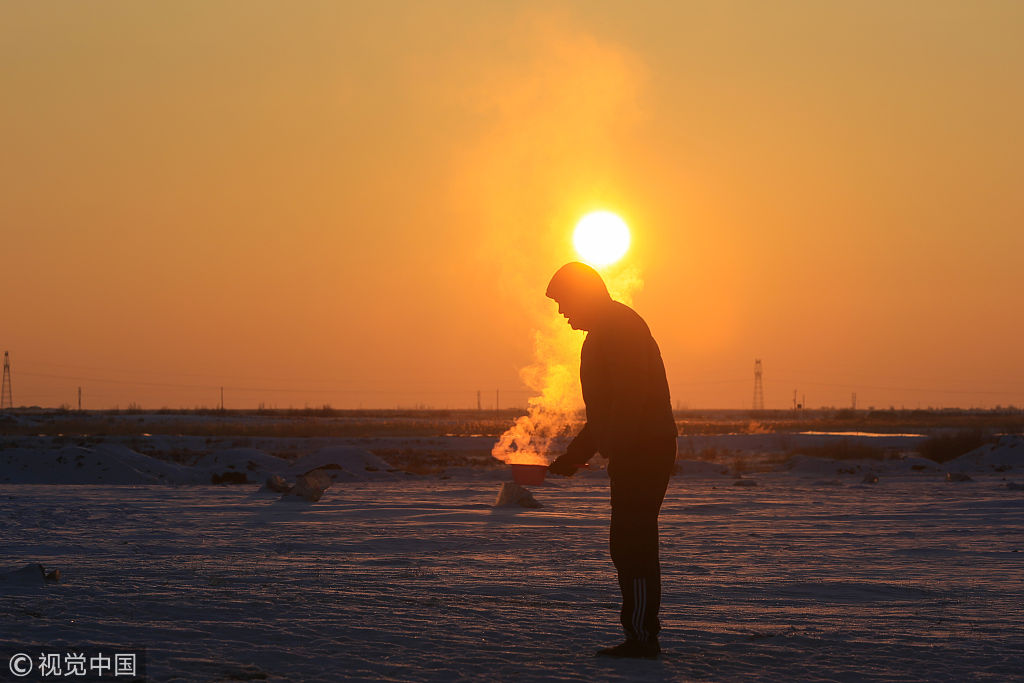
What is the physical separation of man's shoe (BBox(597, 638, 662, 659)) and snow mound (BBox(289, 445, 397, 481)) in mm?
23132

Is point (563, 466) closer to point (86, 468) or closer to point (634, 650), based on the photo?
point (634, 650)

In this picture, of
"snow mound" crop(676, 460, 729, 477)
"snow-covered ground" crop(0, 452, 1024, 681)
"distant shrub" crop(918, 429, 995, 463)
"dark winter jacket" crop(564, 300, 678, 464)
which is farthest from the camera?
"distant shrub" crop(918, 429, 995, 463)

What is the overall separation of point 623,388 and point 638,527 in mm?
815

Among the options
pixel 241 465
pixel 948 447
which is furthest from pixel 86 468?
pixel 948 447

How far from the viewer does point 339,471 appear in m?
30.8

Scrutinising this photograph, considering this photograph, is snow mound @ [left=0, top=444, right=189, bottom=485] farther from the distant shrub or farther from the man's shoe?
the distant shrub

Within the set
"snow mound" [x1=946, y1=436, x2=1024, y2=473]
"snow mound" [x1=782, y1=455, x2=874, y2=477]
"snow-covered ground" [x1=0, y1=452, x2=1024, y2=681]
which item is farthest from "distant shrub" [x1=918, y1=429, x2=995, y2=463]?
"snow-covered ground" [x1=0, y1=452, x2=1024, y2=681]

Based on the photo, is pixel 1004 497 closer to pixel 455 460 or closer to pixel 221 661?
pixel 221 661

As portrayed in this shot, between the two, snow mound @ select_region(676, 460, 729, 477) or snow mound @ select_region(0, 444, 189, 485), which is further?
snow mound @ select_region(676, 460, 729, 477)

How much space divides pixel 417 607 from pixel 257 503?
11.7 m

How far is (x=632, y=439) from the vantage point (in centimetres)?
684

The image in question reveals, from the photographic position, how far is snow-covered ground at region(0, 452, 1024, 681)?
6406 mm

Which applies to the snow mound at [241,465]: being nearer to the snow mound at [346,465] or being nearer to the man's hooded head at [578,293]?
the snow mound at [346,465]

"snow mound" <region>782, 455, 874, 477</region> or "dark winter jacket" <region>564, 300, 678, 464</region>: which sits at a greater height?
"dark winter jacket" <region>564, 300, 678, 464</region>
